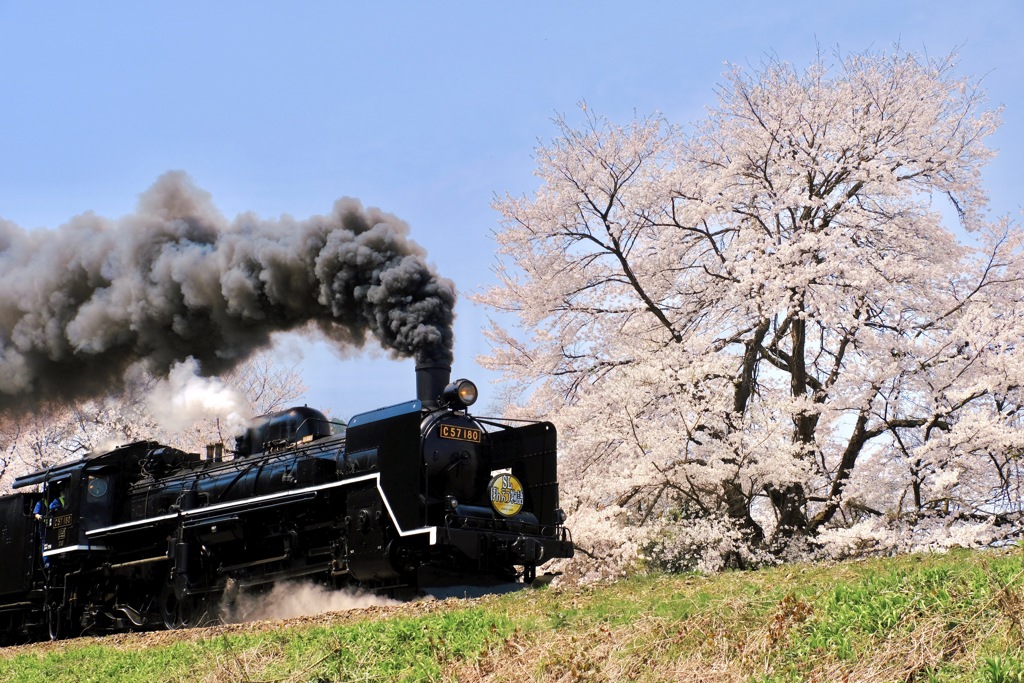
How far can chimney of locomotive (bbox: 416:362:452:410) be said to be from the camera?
13.7 m

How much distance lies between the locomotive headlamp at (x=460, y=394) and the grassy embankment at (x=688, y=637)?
10.8 feet

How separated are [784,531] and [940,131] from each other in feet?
26.4

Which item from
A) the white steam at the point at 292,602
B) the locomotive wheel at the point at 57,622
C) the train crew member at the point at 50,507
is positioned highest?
the train crew member at the point at 50,507

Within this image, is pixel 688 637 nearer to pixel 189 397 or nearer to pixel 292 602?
pixel 292 602

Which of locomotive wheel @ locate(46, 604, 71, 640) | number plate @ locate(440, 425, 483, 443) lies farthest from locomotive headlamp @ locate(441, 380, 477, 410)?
locomotive wheel @ locate(46, 604, 71, 640)

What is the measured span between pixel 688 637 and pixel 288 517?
301 inches

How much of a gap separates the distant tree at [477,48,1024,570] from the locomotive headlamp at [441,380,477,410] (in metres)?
4.39

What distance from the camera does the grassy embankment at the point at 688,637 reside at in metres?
5.92

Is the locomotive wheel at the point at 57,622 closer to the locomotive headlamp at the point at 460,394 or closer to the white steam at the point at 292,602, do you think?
the white steam at the point at 292,602

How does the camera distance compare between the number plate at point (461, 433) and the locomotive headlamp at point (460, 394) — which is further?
the locomotive headlamp at point (460, 394)

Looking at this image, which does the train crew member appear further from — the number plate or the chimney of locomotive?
the number plate

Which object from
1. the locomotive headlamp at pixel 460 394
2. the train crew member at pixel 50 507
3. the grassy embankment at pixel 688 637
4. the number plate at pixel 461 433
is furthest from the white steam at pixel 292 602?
the train crew member at pixel 50 507

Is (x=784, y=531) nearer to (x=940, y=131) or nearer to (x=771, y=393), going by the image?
(x=771, y=393)

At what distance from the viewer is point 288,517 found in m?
13.2
